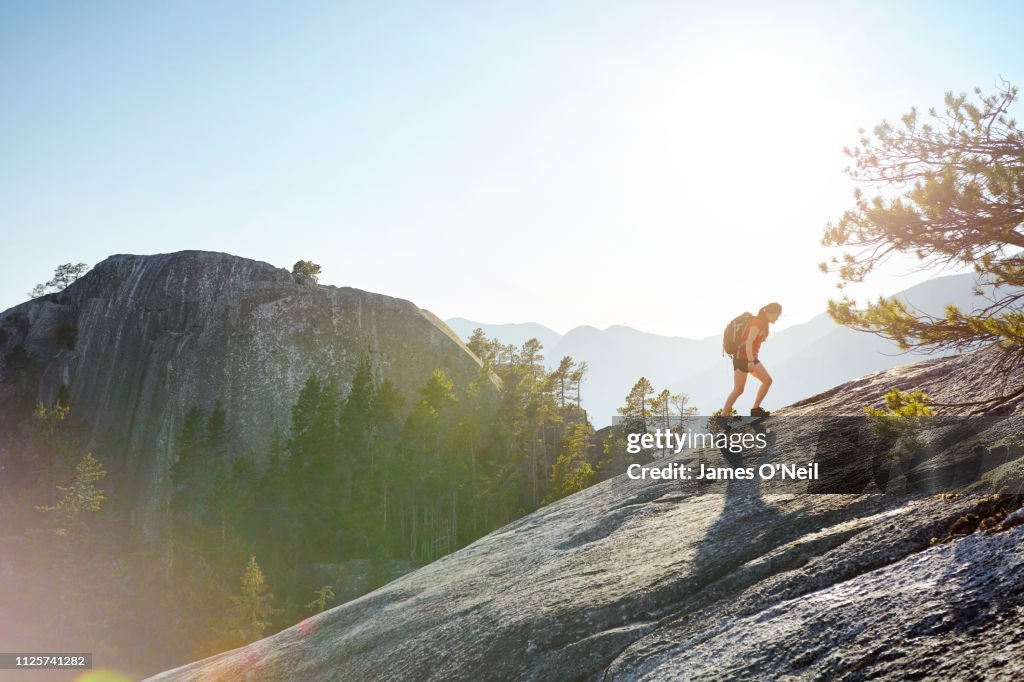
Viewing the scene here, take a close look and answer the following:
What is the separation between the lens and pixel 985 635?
195 inches

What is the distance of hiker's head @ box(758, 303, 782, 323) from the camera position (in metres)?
13.3

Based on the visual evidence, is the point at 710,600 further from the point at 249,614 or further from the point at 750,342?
the point at 249,614

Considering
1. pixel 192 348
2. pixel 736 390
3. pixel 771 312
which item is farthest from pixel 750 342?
pixel 192 348

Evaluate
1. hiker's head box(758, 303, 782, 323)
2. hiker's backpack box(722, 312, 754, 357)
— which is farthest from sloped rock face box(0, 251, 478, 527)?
hiker's head box(758, 303, 782, 323)

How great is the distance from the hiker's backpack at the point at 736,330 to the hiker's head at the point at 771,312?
0.82 ft

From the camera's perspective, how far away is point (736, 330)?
539 inches

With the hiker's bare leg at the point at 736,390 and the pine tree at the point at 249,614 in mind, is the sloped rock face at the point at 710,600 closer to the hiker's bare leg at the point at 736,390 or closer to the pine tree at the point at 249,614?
the hiker's bare leg at the point at 736,390

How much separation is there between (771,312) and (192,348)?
287ft

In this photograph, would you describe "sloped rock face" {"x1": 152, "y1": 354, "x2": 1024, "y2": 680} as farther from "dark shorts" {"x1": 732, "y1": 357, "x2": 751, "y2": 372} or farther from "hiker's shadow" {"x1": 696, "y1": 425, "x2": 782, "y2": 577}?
"dark shorts" {"x1": 732, "y1": 357, "x2": 751, "y2": 372}

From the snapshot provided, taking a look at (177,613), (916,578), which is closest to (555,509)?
(916,578)

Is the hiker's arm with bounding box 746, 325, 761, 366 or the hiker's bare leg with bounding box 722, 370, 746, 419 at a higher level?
the hiker's arm with bounding box 746, 325, 761, 366

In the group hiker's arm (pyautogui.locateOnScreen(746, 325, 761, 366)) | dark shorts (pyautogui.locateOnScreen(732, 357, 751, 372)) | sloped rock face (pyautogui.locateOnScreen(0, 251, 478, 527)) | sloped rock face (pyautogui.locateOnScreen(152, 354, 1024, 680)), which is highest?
sloped rock face (pyautogui.locateOnScreen(0, 251, 478, 527))

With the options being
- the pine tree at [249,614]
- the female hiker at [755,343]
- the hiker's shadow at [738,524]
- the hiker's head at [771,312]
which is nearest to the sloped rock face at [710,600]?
the hiker's shadow at [738,524]

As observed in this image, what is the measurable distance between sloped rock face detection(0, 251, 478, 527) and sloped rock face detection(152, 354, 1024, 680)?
246 ft
